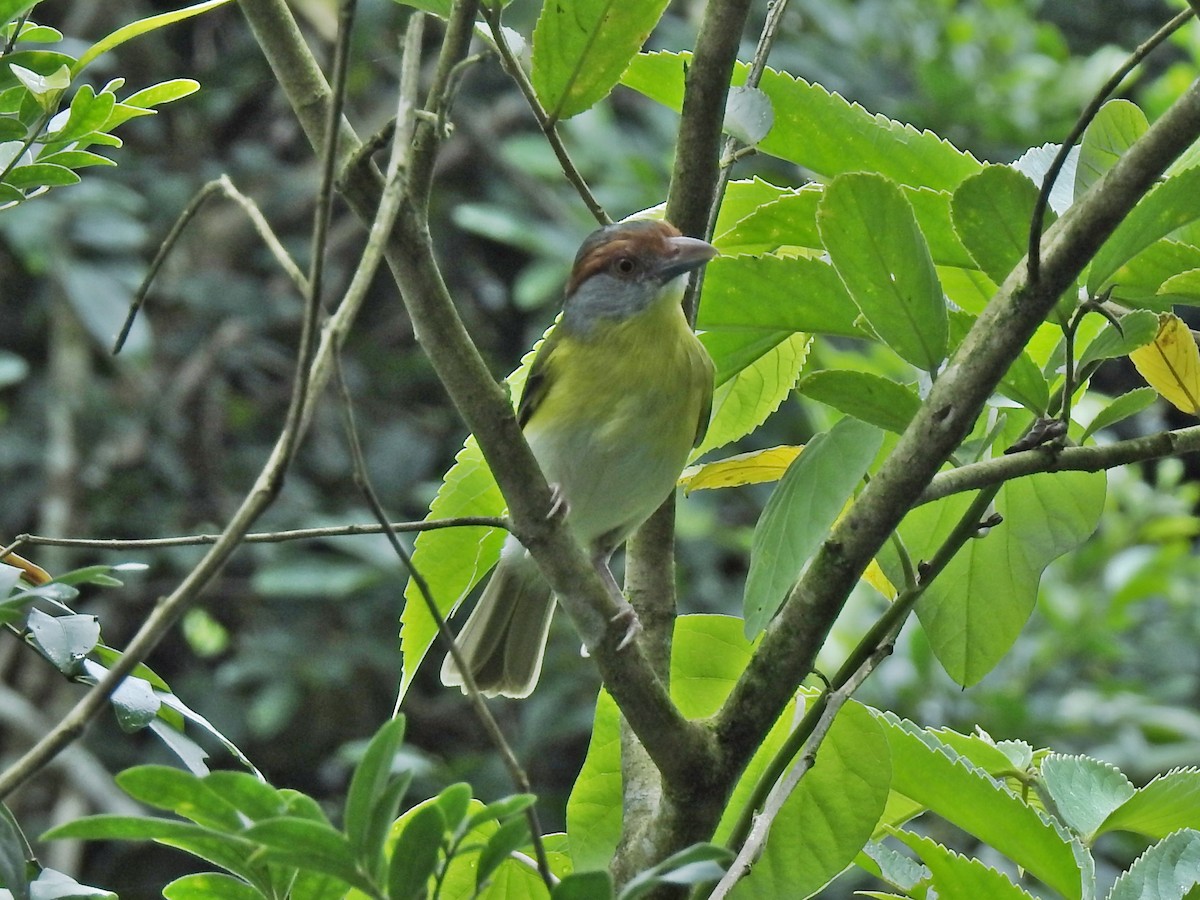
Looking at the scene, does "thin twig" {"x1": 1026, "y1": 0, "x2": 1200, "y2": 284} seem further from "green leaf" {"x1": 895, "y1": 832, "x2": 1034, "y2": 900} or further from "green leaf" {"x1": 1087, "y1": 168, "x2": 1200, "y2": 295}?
"green leaf" {"x1": 895, "y1": 832, "x2": 1034, "y2": 900}

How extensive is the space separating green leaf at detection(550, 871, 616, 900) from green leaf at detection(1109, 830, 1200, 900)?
57 centimetres

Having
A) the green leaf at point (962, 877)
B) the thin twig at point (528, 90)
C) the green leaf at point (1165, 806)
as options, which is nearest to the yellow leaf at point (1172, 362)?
the green leaf at point (1165, 806)

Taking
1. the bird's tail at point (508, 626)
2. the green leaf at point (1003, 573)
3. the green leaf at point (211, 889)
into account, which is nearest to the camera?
the green leaf at point (211, 889)

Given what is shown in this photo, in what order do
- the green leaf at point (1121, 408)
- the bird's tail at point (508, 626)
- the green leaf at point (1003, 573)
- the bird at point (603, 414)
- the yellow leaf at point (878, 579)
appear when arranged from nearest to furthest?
the green leaf at point (1121, 408) < the green leaf at point (1003, 573) < the yellow leaf at point (878, 579) < the bird at point (603, 414) < the bird's tail at point (508, 626)

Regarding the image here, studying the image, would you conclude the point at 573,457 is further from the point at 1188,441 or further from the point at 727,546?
the point at 727,546

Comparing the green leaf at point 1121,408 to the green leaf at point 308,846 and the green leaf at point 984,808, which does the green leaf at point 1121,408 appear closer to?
the green leaf at point 984,808

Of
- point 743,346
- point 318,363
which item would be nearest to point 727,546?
point 743,346

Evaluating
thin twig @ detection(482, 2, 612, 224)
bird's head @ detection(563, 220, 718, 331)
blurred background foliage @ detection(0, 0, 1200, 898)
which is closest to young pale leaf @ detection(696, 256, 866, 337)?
thin twig @ detection(482, 2, 612, 224)

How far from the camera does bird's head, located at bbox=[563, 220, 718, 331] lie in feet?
8.87

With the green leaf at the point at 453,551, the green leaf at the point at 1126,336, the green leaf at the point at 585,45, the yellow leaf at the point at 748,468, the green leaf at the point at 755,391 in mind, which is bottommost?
the green leaf at the point at 453,551

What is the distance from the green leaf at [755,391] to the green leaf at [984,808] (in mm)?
517

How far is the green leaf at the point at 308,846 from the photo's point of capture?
81cm

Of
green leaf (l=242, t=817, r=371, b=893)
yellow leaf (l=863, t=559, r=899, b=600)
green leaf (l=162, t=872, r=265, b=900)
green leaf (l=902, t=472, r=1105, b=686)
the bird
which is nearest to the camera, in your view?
green leaf (l=242, t=817, r=371, b=893)

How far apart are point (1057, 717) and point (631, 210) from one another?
9.01ft
